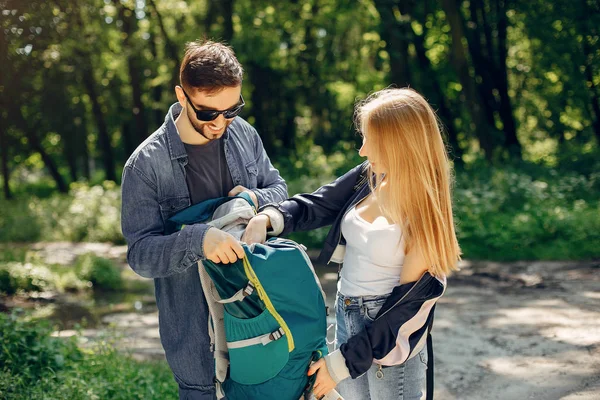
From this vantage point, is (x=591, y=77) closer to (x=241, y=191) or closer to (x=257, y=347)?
(x=241, y=191)

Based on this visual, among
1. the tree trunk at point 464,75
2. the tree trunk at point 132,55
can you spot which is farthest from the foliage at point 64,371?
the tree trunk at point 132,55

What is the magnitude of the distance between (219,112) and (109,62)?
890 inches

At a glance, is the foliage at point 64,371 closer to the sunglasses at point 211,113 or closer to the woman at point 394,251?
the woman at point 394,251

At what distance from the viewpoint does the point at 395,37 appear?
44.9 ft

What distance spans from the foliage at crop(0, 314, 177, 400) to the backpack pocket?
210 cm

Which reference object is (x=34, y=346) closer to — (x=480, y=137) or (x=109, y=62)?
(x=480, y=137)

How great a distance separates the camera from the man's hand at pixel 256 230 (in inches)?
95.3

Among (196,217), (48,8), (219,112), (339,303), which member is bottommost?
(339,303)

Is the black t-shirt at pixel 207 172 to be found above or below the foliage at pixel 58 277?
above

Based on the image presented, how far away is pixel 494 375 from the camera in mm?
4910

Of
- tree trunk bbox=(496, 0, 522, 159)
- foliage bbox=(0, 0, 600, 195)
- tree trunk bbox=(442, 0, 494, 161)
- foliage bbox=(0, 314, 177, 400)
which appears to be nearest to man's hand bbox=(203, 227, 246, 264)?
foliage bbox=(0, 314, 177, 400)

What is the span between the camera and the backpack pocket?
7.57 ft

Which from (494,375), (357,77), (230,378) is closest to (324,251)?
(230,378)

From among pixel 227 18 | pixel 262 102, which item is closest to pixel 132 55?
pixel 227 18
